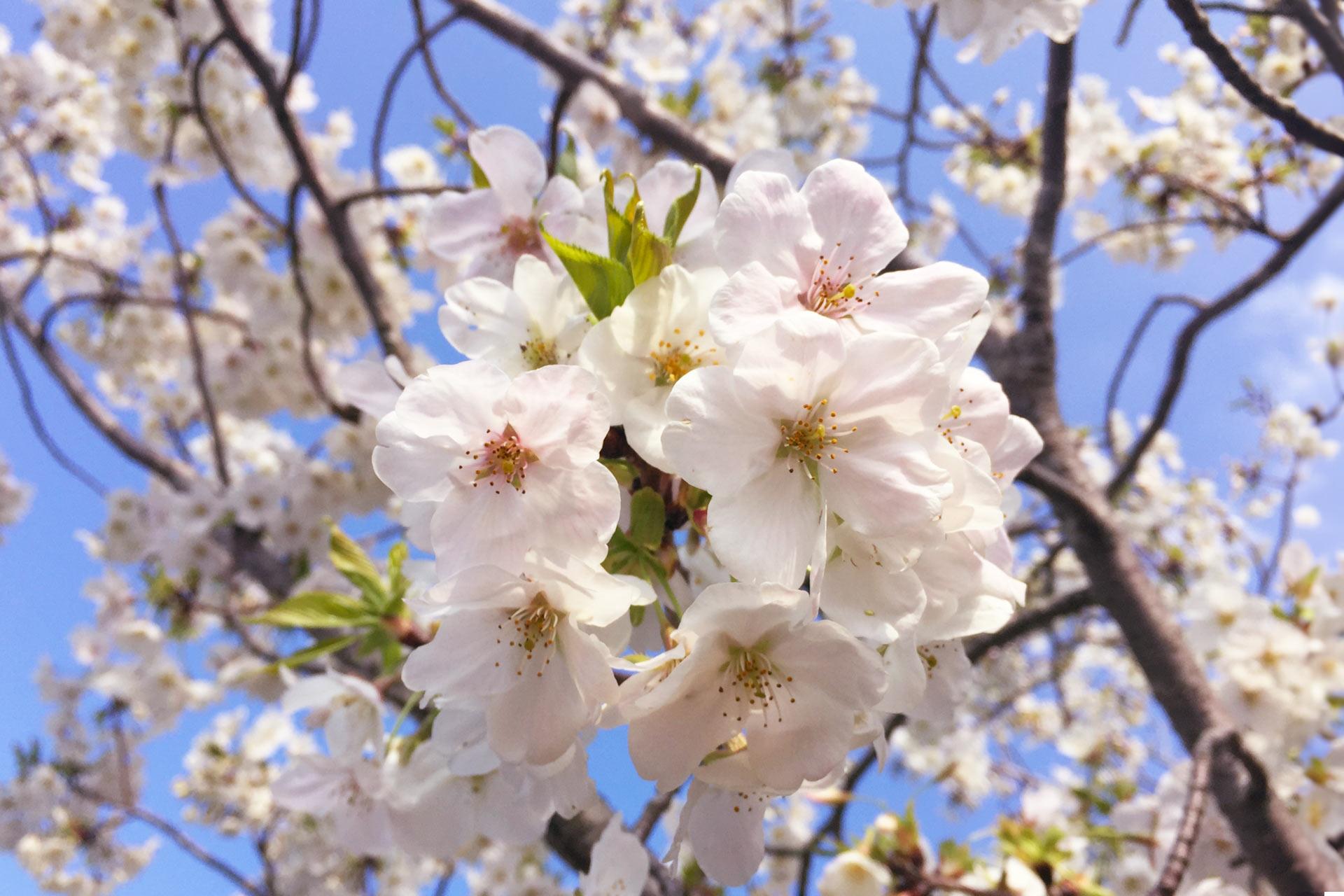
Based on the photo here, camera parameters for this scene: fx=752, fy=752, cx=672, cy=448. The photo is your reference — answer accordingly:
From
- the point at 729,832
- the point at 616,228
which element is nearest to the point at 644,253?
the point at 616,228

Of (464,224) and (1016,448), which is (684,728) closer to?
(1016,448)

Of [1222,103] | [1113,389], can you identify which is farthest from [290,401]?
[1222,103]

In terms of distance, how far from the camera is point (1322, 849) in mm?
1614

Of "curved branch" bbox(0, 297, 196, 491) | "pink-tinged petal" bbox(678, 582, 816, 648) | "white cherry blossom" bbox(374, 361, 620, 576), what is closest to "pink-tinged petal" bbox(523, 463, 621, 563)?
"white cherry blossom" bbox(374, 361, 620, 576)

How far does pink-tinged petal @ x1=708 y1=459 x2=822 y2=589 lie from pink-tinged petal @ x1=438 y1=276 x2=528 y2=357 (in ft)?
1.17

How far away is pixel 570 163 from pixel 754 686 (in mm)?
805

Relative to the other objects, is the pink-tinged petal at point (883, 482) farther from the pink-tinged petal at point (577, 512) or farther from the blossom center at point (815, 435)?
the pink-tinged petal at point (577, 512)

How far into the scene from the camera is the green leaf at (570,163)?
1.13 meters

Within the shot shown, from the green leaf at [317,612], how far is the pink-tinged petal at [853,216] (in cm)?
92

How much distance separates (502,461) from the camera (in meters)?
0.74

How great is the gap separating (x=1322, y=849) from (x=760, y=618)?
1.76 metres

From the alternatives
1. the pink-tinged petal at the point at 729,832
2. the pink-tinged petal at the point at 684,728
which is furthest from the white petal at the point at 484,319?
the pink-tinged petal at the point at 729,832

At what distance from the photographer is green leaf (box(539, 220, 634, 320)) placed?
0.81 metres

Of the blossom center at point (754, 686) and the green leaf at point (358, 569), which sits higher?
the green leaf at point (358, 569)
